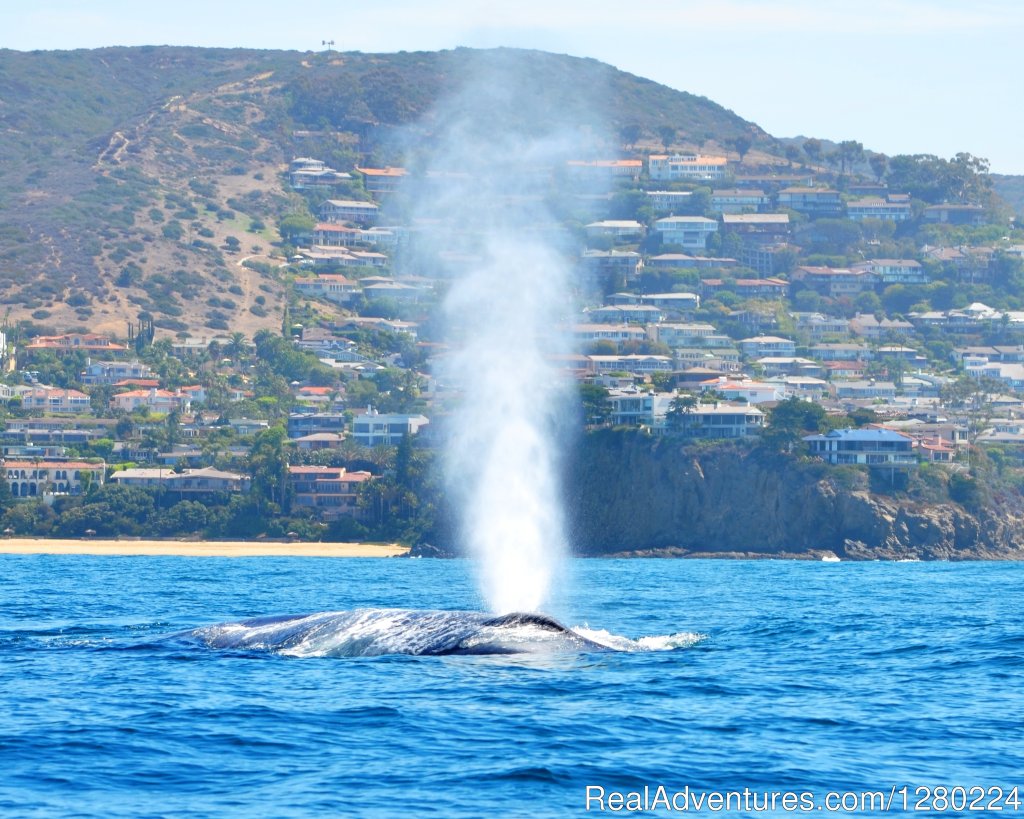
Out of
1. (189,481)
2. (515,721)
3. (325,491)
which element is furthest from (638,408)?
(515,721)

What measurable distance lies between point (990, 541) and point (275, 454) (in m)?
58.2

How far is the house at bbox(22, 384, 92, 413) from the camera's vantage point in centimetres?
18375

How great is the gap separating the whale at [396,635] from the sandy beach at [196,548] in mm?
82173

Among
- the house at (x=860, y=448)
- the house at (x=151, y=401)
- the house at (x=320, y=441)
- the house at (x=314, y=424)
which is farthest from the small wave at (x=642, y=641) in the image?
the house at (x=151, y=401)

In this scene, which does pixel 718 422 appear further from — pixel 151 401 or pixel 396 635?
pixel 396 635

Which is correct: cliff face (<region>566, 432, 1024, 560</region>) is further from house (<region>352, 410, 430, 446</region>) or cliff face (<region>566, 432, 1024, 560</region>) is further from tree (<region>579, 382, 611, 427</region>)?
house (<region>352, 410, 430, 446</region>)

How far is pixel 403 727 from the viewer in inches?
1137

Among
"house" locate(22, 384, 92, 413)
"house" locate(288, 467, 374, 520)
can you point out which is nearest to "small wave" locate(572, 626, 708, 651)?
"house" locate(288, 467, 374, 520)

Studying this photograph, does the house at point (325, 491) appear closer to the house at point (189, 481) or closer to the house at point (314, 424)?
the house at point (189, 481)

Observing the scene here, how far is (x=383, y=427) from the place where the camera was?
6585 inches

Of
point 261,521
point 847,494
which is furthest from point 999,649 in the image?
point 261,521

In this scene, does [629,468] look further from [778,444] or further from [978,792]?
[978,792]

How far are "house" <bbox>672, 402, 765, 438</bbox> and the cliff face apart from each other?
6.74m

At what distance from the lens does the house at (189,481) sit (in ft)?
474
